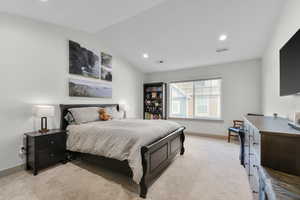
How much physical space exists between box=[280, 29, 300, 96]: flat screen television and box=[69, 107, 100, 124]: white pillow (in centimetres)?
358

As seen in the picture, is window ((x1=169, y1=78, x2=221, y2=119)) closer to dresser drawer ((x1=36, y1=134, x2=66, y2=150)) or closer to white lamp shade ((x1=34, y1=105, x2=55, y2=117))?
dresser drawer ((x1=36, y1=134, x2=66, y2=150))

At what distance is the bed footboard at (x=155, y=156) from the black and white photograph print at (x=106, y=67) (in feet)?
9.05

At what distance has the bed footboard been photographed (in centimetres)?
→ 182

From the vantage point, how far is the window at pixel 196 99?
4.88 meters

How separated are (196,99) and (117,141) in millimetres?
3991

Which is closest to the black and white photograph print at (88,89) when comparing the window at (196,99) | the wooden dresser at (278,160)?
the window at (196,99)

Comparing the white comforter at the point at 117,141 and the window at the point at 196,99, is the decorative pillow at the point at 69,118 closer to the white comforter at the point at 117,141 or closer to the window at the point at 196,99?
the white comforter at the point at 117,141

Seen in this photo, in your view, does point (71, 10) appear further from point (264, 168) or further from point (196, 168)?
point (196, 168)

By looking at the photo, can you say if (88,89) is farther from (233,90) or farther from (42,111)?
(233,90)

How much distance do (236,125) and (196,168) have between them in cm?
255

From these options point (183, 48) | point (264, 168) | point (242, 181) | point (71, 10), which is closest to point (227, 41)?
point (183, 48)

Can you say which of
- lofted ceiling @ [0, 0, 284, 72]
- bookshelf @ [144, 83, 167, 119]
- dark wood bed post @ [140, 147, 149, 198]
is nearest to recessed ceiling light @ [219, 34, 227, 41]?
lofted ceiling @ [0, 0, 284, 72]

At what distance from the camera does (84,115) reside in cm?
315

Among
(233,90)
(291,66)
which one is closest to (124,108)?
(233,90)
